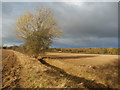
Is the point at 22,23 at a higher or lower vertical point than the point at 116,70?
higher

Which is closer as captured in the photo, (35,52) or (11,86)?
(11,86)

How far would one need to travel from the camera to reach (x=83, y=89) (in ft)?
17.5

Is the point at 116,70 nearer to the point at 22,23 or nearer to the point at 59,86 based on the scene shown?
the point at 59,86

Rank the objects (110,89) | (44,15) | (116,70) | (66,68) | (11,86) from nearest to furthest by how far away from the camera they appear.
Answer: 1. (11,86)
2. (110,89)
3. (116,70)
4. (66,68)
5. (44,15)

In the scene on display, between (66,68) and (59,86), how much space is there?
448cm

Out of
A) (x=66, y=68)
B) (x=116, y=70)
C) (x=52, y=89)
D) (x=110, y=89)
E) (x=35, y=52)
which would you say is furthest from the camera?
(x=35, y=52)

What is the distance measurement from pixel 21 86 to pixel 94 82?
4613 millimetres

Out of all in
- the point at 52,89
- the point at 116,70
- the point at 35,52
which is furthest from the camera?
the point at 35,52

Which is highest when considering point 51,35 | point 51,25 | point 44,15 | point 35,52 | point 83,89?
point 44,15

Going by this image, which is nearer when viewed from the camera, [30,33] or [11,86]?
[11,86]

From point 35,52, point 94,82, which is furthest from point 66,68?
point 35,52

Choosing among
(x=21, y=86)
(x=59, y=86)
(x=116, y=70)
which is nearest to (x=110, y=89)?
(x=116, y=70)

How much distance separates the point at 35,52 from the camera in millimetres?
14898

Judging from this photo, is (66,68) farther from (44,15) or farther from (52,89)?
(44,15)
